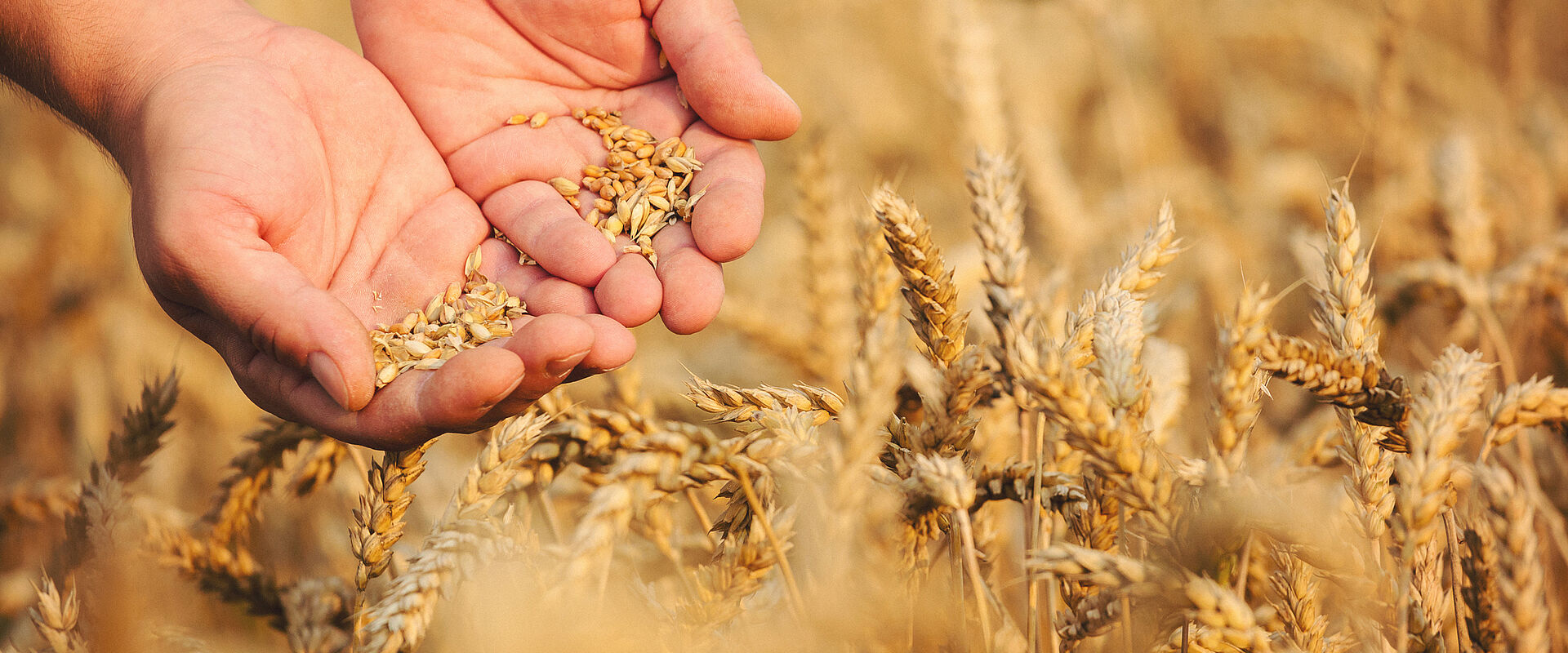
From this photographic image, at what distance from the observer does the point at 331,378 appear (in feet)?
3.95

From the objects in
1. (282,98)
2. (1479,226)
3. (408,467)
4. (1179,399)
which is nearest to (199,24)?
(282,98)

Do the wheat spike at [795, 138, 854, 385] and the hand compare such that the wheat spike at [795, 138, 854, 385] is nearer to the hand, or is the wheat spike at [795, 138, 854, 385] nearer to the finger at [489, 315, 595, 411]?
the hand

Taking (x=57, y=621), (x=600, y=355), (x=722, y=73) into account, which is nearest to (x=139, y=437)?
(x=57, y=621)

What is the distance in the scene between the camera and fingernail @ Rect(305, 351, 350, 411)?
47.3 inches

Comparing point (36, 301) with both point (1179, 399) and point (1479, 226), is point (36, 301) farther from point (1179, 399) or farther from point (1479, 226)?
point (1479, 226)

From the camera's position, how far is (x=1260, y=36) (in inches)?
140

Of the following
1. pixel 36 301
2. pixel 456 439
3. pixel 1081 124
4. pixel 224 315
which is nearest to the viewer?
pixel 224 315

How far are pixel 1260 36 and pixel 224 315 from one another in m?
3.84

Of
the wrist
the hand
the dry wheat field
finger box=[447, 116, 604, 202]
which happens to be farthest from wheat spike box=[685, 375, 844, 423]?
the wrist

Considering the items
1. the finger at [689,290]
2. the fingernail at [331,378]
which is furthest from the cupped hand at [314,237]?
the finger at [689,290]

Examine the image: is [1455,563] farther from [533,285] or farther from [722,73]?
[533,285]

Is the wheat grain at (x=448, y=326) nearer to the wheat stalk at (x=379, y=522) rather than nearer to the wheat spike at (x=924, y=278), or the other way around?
the wheat stalk at (x=379, y=522)

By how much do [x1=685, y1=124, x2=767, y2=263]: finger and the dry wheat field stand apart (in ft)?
0.45

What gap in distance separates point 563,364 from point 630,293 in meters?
0.34
